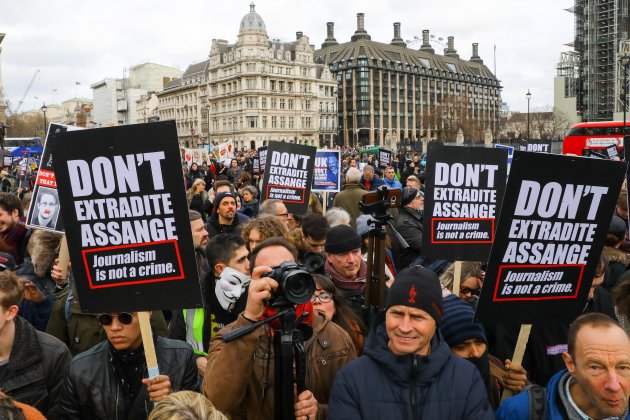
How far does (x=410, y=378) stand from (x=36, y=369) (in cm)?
194

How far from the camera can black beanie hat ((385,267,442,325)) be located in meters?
2.56

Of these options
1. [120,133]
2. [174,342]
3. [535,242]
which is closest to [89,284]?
[174,342]

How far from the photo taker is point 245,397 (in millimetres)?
2674

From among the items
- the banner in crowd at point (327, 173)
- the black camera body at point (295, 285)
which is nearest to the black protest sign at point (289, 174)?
the banner in crowd at point (327, 173)

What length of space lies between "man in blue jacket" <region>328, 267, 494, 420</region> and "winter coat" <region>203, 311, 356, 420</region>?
28 centimetres

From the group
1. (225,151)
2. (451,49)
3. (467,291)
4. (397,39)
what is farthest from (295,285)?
(451,49)

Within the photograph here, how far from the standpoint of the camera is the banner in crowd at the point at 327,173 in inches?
398

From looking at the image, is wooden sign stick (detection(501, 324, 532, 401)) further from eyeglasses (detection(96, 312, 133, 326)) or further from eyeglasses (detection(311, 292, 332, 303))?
eyeglasses (detection(96, 312, 133, 326))

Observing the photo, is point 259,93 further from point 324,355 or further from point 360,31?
point 324,355

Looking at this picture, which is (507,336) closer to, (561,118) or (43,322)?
(43,322)

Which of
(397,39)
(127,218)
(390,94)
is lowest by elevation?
(127,218)

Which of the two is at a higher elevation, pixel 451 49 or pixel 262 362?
pixel 451 49

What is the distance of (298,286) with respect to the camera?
7.34ft

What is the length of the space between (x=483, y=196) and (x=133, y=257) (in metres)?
2.84
